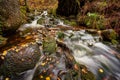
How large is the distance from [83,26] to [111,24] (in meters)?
1.34

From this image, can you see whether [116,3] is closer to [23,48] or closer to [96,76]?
[96,76]

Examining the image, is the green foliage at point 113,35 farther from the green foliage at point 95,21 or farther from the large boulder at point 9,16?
the large boulder at point 9,16

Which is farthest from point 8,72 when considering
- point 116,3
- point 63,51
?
point 116,3

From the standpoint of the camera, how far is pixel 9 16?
6.20 meters

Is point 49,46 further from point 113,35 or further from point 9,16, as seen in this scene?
point 113,35

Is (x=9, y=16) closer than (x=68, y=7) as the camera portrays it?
Yes

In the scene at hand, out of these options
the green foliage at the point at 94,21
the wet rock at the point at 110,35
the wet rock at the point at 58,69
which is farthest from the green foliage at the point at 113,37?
the wet rock at the point at 58,69

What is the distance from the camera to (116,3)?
8797 millimetres

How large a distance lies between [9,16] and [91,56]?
315 centimetres

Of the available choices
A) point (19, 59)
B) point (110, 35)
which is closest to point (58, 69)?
point (19, 59)

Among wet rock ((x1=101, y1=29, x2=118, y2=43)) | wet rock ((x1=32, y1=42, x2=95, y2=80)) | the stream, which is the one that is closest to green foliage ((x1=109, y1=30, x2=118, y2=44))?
wet rock ((x1=101, y1=29, x2=118, y2=43))

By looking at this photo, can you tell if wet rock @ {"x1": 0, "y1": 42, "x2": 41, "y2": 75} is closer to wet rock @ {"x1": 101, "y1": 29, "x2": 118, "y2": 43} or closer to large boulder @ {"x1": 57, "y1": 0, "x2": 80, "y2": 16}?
wet rock @ {"x1": 101, "y1": 29, "x2": 118, "y2": 43}

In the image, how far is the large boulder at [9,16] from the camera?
5957 millimetres

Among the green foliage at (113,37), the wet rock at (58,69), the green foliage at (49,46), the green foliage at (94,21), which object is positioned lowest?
the green foliage at (113,37)
